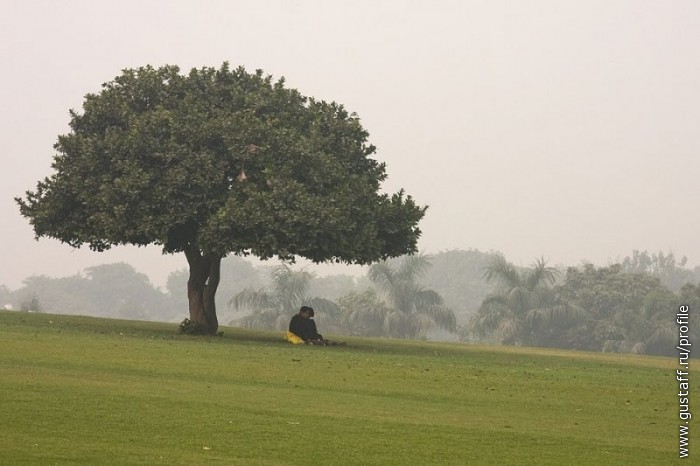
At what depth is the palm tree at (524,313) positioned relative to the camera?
316 ft

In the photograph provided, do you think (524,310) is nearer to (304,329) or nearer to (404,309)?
(404,309)

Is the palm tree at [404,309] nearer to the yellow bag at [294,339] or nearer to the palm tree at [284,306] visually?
the palm tree at [284,306]

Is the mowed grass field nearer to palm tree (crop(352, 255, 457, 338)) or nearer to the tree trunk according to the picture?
the tree trunk

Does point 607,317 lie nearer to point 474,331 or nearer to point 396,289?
point 474,331

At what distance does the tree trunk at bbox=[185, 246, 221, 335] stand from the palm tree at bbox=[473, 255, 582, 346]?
49451mm

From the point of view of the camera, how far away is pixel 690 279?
180750mm

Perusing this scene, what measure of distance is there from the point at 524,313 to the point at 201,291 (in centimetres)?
5434

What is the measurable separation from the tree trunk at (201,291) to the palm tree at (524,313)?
49451mm

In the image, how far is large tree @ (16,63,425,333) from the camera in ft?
140

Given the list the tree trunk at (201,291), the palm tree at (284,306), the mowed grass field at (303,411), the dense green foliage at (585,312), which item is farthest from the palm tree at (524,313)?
the mowed grass field at (303,411)

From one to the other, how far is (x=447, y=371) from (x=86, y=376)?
460 inches

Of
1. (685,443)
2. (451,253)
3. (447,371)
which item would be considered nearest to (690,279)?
→ (451,253)

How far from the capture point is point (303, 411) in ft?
65.4

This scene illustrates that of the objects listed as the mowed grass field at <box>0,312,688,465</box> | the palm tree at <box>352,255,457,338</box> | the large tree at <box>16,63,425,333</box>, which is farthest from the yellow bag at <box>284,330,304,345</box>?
the palm tree at <box>352,255,457,338</box>
